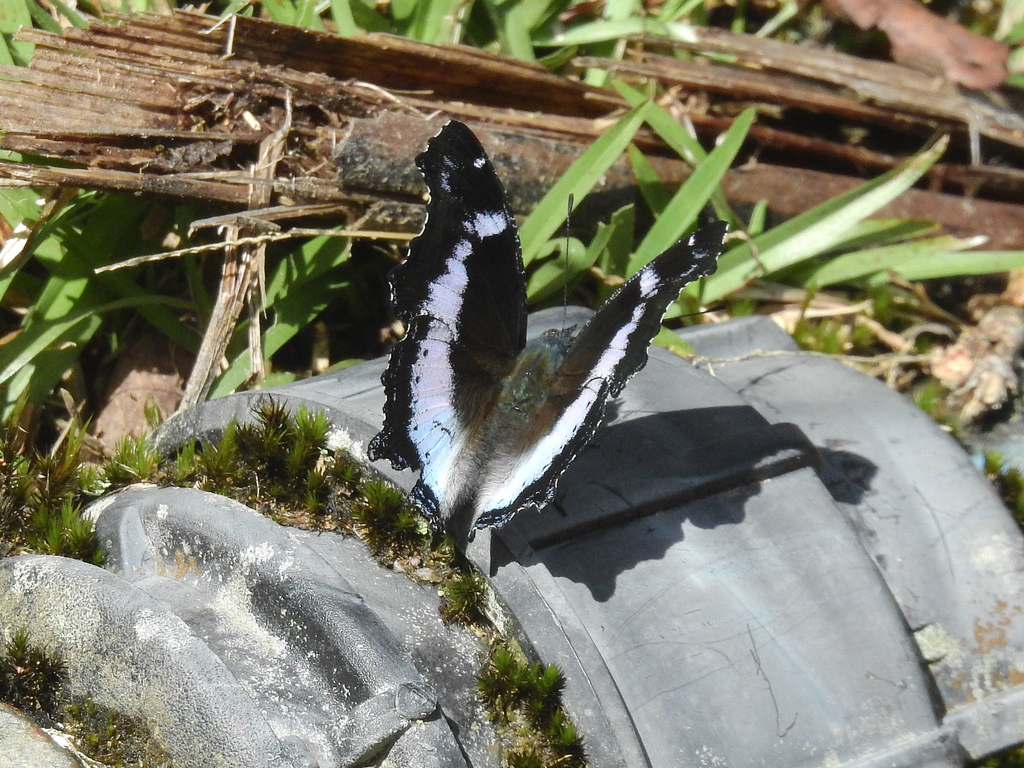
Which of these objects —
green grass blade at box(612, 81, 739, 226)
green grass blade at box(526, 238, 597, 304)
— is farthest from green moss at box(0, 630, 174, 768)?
green grass blade at box(612, 81, 739, 226)

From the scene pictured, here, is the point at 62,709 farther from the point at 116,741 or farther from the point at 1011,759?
the point at 1011,759

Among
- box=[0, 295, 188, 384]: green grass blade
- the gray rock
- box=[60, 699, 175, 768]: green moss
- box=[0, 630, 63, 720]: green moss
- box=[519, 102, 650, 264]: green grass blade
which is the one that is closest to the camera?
the gray rock

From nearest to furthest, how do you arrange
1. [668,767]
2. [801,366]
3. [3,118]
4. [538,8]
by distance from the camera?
[668,767]
[3,118]
[801,366]
[538,8]

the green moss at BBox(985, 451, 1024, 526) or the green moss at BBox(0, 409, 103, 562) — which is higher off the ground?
the green moss at BBox(985, 451, 1024, 526)

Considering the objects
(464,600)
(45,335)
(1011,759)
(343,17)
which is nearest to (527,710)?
(464,600)

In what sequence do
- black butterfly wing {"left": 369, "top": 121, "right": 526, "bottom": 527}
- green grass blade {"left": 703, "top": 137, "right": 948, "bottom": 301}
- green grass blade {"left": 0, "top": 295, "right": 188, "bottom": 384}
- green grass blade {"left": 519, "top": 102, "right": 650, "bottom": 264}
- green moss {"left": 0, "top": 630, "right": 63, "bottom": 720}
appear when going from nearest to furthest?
green moss {"left": 0, "top": 630, "right": 63, "bottom": 720}
black butterfly wing {"left": 369, "top": 121, "right": 526, "bottom": 527}
green grass blade {"left": 0, "top": 295, "right": 188, "bottom": 384}
green grass blade {"left": 519, "top": 102, "right": 650, "bottom": 264}
green grass blade {"left": 703, "top": 137, "right": 948, "bottom": 301}

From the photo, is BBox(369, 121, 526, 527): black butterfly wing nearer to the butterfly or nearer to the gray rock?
the butterfly

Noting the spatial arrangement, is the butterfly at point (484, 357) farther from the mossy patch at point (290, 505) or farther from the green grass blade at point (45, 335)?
the green grass blade at point (45, 335)

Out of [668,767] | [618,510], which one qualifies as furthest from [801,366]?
[668,767]

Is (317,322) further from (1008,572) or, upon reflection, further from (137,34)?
(1008,572)
